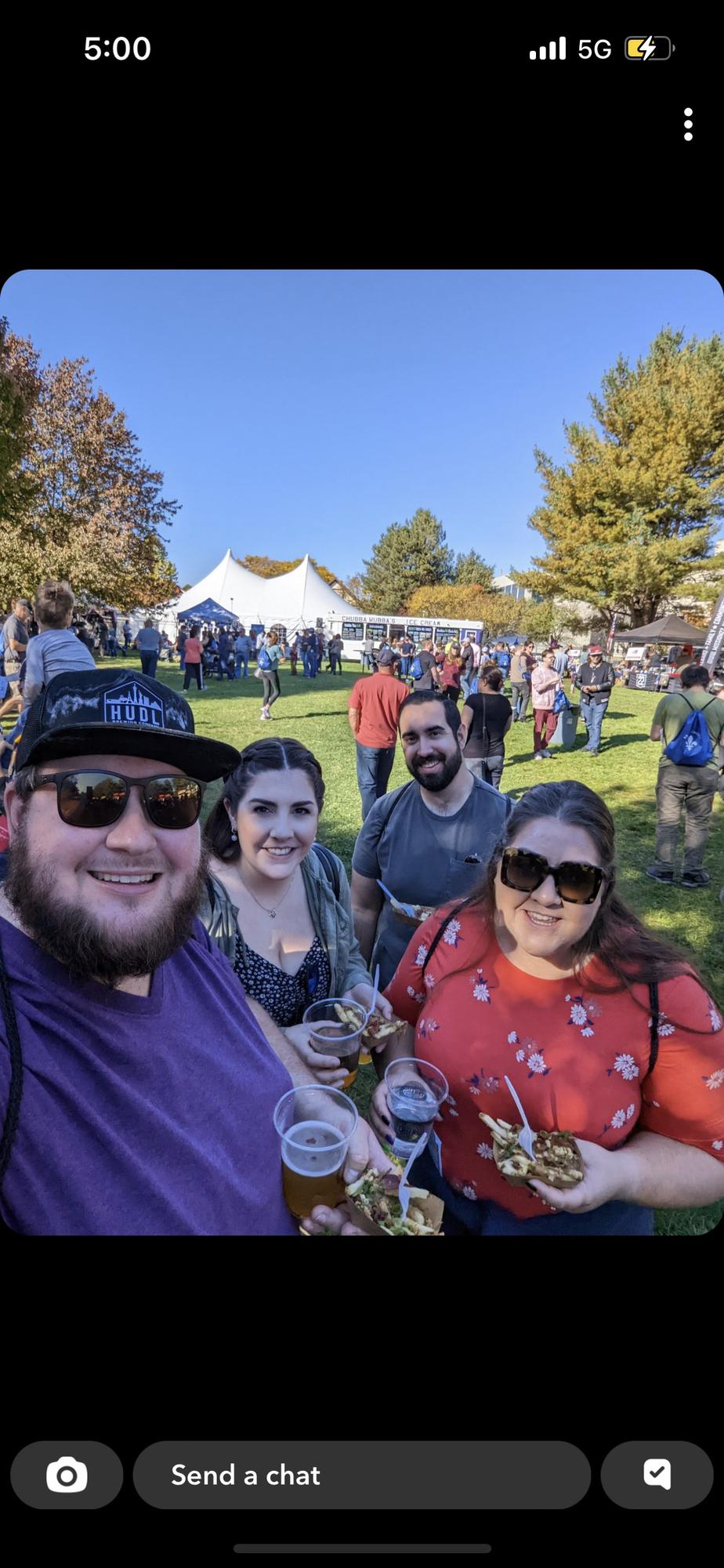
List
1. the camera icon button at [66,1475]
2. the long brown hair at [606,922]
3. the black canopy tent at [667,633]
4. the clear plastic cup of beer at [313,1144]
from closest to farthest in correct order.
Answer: the camera icon button at [66,1475] → the clear plastic cup of beer at [313,1144] → the long brown hair at [606,922] → the black canopy tent at [667,633]

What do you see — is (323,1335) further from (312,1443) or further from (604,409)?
(604,409)

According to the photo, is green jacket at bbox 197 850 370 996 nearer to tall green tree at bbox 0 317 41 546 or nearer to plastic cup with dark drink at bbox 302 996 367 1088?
plastic cup with dark drink at bbox 302 996 367 1088

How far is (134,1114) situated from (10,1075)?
0.63 ft

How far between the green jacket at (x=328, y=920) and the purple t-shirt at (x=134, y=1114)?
59cm

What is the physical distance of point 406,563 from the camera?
9.29 feet

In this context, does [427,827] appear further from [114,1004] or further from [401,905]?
[114,1004]

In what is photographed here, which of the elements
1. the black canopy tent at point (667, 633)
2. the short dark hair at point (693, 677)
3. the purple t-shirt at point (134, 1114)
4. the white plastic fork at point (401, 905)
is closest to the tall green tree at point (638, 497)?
the black canopy tent at point (667, 633)

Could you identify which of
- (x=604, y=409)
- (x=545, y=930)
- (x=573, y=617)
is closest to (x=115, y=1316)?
(x=545, y=930)

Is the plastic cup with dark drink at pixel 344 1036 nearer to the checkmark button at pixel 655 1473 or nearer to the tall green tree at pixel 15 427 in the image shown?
the checkmark button at pixel 655 1473

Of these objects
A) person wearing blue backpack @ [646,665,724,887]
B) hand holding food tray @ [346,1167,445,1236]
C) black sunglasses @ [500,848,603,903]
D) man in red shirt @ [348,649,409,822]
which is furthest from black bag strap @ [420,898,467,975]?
man in red shirt @ [348,649,409,822]

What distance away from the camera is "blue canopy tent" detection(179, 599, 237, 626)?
2.95 m

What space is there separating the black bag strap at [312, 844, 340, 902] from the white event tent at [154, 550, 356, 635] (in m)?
2.31

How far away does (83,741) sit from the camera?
91 centimetres

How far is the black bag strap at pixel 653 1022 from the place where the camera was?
1.14 meters
